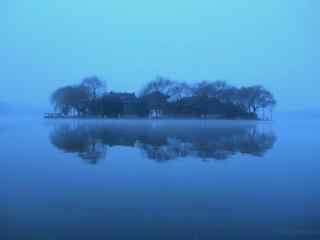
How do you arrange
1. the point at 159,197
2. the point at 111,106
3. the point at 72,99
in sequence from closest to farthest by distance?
the point at 159,197
the point at 111,106
the point at 72,99

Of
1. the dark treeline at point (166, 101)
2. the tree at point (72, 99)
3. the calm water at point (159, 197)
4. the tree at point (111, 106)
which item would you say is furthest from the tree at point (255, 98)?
the calm water at point (159, 197)

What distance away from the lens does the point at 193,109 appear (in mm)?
65625

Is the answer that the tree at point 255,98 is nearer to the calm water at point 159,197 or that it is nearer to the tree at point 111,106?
the tree at point 111,106

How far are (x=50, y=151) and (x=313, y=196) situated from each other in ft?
33.0

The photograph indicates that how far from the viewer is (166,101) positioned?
6625cm

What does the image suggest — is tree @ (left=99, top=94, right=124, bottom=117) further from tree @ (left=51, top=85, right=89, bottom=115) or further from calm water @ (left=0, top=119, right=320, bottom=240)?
calm water @ (left=0, top=119, right=320, bottom=240)

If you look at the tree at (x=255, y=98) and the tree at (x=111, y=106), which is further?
the tree at (x=255, y=98)

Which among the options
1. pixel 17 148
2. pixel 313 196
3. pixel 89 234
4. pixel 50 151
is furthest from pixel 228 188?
pixel 17 148

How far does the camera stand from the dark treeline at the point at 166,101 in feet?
214

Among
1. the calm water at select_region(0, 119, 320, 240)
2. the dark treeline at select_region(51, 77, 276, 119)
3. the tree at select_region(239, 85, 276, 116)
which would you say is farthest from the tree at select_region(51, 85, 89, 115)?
the calm water at select_region(0, 119, 320, 240)

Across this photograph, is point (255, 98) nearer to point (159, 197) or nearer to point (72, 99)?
point (72, 99)

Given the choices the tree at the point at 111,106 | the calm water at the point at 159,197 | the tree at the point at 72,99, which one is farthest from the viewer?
the tree at the point at 72,99

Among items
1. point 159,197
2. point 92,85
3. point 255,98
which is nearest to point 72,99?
point 92,85

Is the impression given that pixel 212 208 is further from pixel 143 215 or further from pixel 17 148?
pixel 17 148
